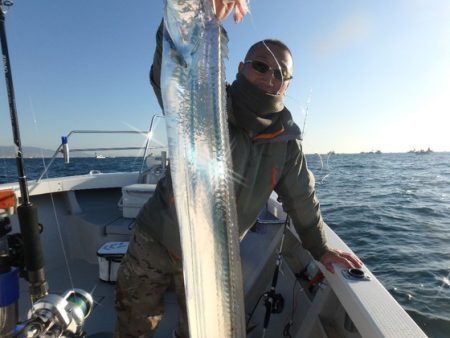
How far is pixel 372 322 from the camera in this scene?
1708 millimetres

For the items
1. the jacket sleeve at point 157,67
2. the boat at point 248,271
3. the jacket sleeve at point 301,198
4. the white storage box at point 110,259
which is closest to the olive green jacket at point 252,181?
the jacket sleeve at point 301,198

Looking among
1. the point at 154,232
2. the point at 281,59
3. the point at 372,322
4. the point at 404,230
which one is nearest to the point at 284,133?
the point at 281,59

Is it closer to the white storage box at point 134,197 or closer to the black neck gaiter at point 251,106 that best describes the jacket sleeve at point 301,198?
the black neck gaiter at point 251,106

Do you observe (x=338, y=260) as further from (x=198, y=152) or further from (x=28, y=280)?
(x=28, y=280)

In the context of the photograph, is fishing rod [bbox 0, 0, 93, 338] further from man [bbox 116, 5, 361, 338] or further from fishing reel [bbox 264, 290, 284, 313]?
fishing reel [bbox 264, 290, 284, 313]

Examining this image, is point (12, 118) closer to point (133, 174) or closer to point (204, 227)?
point (204, 227)

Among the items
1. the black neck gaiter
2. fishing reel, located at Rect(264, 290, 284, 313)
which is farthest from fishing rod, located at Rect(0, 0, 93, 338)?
fishing reel, located at Rect(264, 290, 284, 313)

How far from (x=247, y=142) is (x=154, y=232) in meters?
0.75

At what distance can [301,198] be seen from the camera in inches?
89.7

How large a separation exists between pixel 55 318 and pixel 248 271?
2.25 metres

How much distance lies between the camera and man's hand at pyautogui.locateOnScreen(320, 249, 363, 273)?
2322 millimetres

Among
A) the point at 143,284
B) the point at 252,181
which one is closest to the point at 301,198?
the point at 252,181

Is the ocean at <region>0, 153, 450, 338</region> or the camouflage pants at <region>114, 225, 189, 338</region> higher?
the camouflage pants at <region>114, 225, 189, 338</region>

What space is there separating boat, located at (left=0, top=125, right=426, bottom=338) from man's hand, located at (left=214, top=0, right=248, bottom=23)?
5.24ft
